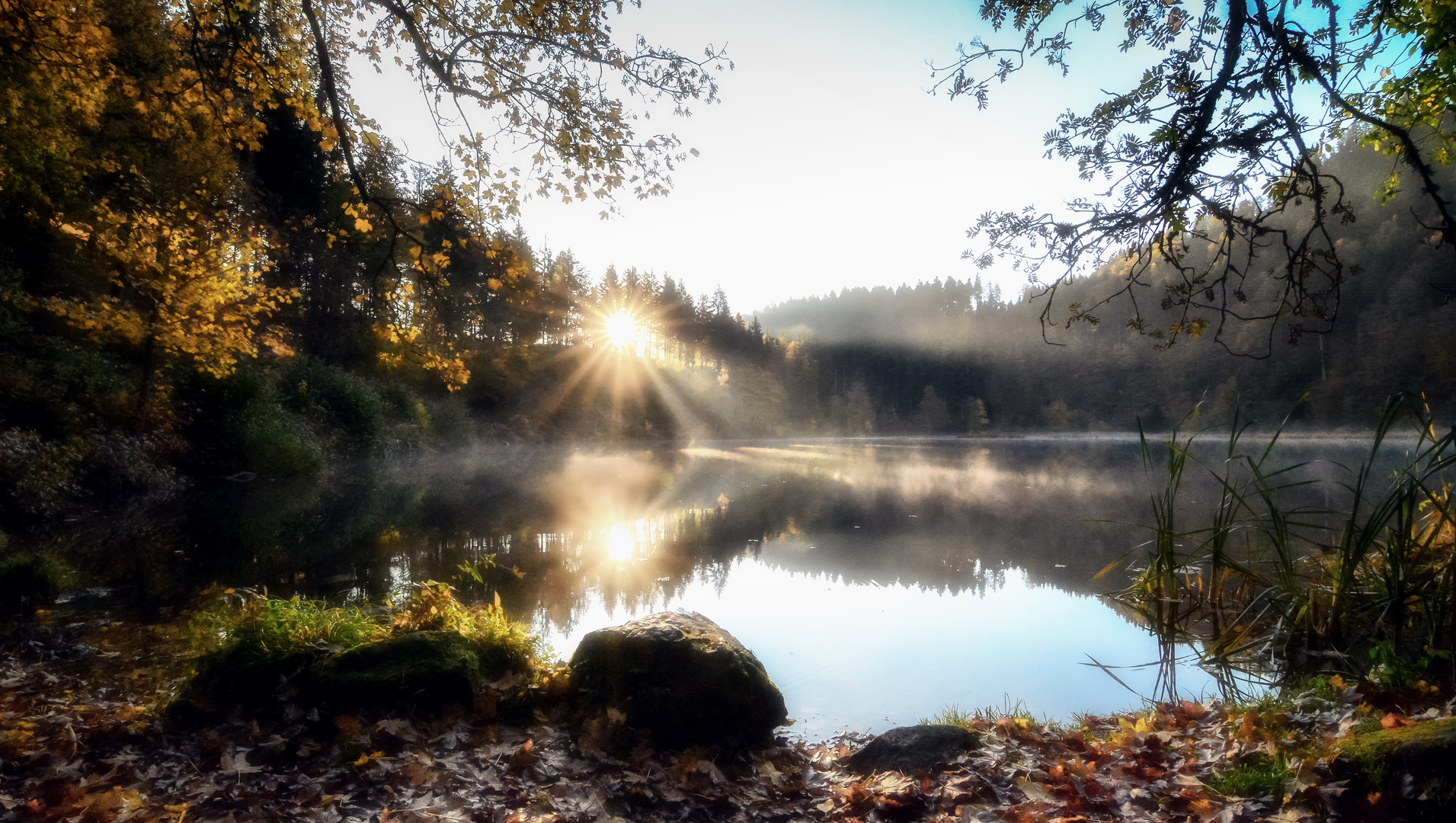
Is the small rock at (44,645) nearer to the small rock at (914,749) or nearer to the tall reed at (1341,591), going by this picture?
the small rock at (914,749)

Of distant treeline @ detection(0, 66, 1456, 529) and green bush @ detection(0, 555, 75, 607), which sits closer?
green bush @ detection(0, 555, 75, 607)

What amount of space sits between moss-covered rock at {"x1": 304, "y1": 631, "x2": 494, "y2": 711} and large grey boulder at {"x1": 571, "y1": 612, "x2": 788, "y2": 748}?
0.81 m

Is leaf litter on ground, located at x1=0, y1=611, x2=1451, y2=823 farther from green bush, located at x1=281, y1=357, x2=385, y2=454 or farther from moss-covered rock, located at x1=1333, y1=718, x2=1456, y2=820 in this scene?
green bush, located at x1=281, y1=357, x2=385, y2=454

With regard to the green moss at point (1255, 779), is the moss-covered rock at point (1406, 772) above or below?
above

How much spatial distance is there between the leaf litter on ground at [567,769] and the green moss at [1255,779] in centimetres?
4

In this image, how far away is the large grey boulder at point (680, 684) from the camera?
446 cm

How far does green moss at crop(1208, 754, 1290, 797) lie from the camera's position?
2896mm

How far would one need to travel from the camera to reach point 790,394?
266ft

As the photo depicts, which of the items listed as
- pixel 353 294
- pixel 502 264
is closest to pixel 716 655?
pixel 502 264

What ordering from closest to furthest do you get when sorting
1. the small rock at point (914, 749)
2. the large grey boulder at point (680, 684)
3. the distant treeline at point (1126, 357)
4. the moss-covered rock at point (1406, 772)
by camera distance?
the moss-covered rock at point (1406, 772) → the small rock at point (914, 749) → the large grey boulder at point (680, 684) → the distant treeline at point (1126, 357)

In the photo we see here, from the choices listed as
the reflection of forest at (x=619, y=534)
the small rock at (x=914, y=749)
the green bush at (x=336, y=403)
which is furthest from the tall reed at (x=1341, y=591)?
the green bush at (x=336, y=403)

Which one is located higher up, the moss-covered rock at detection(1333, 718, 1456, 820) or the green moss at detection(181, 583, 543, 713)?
the moss-covered rock at detection(1333, 718, 1456, 820)

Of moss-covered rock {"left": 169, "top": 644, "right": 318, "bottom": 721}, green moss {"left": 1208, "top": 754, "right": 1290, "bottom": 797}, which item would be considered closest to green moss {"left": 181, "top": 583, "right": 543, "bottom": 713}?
moss-covered rock {"left": 169, "top": 644, "right": 318, "bottom": 721}

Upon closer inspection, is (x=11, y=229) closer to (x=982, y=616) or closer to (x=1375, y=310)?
(x=982, y=616)
